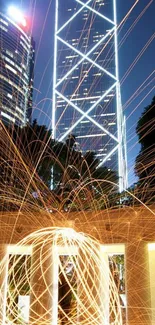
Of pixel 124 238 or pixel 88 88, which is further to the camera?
pixel 88 88

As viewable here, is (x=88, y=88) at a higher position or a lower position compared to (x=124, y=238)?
higher

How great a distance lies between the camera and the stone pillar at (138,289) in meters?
6.03

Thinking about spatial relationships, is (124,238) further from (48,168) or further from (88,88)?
(88,88)

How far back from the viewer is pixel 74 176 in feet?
43.5

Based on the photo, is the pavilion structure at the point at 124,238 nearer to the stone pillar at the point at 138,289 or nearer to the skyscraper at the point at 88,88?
the stone pillar at the point at 138,289

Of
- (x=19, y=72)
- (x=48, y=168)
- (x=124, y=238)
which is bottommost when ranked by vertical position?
(x=124, y=238)

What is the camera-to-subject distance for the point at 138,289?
6.07 metres

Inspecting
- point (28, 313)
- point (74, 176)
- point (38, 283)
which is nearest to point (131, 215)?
point (38, 283)

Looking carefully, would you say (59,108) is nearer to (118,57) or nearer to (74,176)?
(118,57)

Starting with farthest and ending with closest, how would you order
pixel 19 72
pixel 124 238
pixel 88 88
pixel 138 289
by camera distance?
pixel 88 88 < pixel 19 72 < pixel 124 238 < pixel 138 289

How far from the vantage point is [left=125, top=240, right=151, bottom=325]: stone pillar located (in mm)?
6031

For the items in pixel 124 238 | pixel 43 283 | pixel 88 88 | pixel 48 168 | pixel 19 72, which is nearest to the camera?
pixel 124 238

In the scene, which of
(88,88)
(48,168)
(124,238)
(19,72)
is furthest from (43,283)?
(88,88)

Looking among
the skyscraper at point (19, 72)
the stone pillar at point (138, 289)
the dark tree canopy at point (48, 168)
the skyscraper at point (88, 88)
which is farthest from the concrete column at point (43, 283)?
the skyscraper at point (88, 88)
